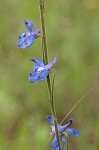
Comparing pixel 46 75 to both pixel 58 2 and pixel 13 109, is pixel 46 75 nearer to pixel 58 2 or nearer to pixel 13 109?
pixel 13 109

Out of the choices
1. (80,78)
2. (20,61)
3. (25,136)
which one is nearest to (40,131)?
(25,136)

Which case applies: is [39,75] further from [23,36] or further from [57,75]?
[57,75]

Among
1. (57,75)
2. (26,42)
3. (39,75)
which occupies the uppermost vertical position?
(26,42)

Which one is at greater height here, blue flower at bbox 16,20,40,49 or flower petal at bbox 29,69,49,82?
blue flower at bbox 16,20,40,49

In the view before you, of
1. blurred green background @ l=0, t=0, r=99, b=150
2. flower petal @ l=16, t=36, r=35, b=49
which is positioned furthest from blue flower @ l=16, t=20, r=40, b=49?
blurred green background @ l=0, t=0, r=99, b=150

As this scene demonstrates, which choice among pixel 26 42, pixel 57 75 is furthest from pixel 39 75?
pixel 57 75

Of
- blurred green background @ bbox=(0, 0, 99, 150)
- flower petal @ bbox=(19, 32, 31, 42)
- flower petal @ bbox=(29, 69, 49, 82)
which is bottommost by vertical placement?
blurred green background @ bbox=(0, 0, 99, 150)

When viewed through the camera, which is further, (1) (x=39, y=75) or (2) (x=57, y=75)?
(2) (x=57, y=75)

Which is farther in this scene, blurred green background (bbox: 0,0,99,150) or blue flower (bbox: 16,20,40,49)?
blurred green background (bbox: 0,0,99,150)

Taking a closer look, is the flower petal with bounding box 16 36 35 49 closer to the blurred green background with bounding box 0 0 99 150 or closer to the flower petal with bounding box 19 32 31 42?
the flower petal with bounding box 19 32 31 42

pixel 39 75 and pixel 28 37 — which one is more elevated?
pixel 28 37
